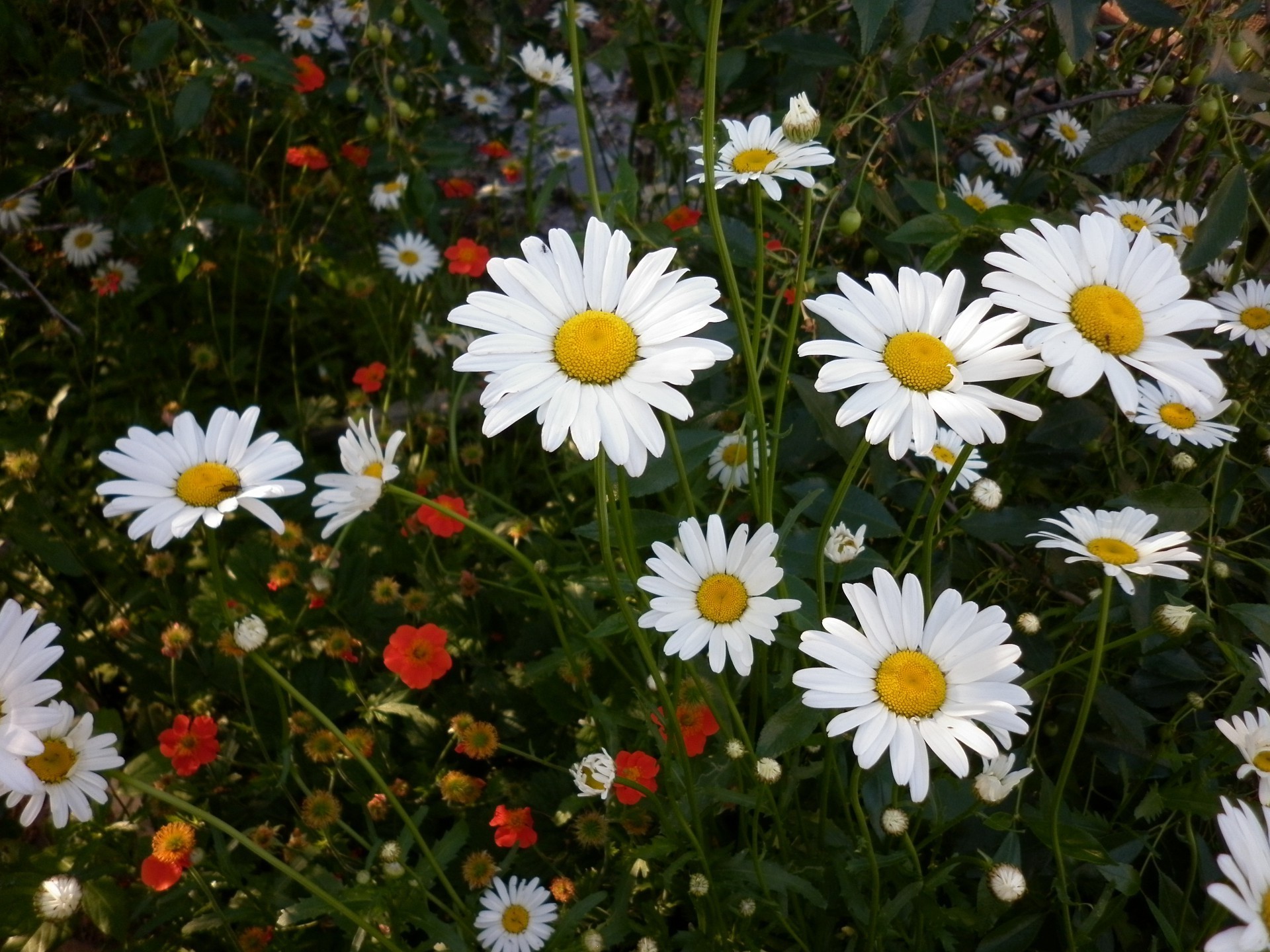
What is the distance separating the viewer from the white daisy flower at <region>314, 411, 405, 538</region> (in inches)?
39.2

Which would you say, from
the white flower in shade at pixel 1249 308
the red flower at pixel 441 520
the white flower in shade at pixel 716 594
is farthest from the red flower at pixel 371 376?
the white flower in shade at pixel 1249 308

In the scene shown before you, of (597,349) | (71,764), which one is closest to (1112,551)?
(597,349)

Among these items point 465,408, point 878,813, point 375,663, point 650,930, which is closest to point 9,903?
point 375,663

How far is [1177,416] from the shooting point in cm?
125

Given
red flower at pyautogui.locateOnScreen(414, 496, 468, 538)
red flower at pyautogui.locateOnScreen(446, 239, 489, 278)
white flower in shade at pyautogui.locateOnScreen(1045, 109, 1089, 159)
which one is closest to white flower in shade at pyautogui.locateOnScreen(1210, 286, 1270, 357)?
white flower in shade at pyautogui.locateOnScreen(1045, 109, 1089, 159)

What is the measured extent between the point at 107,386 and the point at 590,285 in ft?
5.19

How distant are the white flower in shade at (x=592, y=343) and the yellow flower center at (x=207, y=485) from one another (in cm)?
33

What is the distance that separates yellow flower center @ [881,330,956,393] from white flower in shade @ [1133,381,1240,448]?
22.8 inches

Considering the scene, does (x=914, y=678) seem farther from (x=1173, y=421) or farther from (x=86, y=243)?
(x=86, y=243)

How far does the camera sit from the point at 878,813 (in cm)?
106

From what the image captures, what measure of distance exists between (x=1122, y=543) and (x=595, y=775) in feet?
2.14

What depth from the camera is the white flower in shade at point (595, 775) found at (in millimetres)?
1075

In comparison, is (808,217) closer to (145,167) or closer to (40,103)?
(40,103)

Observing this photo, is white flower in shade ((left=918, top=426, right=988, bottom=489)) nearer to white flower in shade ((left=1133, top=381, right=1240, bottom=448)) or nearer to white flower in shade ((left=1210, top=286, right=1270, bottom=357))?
white flower in shade ((left=1133, top=381, right=1240, bottom=448))
